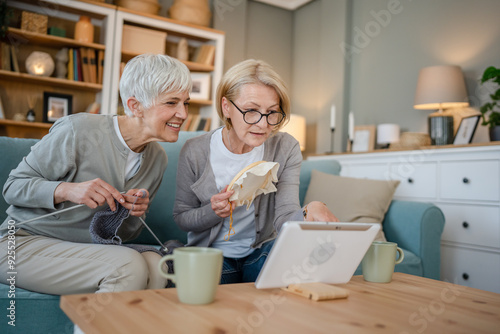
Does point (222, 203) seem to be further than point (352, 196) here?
No

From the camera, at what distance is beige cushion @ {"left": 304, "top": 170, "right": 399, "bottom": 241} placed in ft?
6.99

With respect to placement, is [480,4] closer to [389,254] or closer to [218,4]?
[218,4]

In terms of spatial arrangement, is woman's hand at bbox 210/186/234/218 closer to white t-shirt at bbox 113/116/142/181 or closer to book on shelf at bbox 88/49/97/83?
white t-shirt at bbox 113/116/142/181

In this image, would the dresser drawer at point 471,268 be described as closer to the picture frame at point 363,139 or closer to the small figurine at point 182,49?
the picture frame at point 363,139

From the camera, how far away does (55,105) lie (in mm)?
3818

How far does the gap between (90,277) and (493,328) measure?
3.04 feet

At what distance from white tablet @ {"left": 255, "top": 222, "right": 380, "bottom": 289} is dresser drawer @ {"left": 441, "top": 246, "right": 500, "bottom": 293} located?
6.14 feet

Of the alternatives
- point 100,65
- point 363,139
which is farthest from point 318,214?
point 100,65

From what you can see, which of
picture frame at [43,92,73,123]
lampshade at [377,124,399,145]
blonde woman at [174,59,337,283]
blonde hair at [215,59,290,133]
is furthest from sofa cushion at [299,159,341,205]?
picture frame at [43,92,73,123]

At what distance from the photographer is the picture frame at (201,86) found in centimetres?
425

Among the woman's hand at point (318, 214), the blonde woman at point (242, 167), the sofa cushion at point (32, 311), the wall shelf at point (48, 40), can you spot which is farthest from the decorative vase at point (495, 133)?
the wall shelf at point (48, 40)

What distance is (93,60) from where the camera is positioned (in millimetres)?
3752

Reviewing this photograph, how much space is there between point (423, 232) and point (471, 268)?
0.80 metres

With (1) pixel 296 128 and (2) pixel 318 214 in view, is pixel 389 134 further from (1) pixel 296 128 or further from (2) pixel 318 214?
(2) pixel 318 214
